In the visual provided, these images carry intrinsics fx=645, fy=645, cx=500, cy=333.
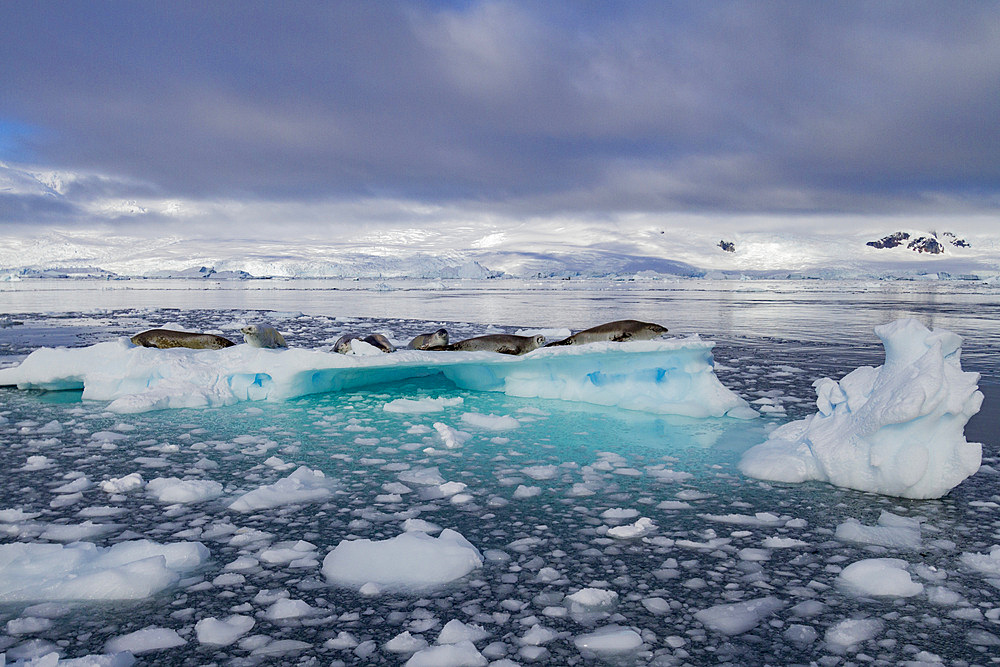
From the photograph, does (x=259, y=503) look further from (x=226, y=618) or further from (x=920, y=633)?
(x=920, y=633)

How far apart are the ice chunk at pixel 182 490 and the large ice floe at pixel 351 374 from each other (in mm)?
2669

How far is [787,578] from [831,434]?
1.77m

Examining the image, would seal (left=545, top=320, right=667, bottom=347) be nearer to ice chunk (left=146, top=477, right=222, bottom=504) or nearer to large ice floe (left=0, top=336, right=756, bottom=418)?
large ice floe (left=0, top=336, right=756, bottom=418)

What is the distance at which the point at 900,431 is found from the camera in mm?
3615

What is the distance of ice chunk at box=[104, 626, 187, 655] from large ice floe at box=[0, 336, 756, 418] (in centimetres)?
433

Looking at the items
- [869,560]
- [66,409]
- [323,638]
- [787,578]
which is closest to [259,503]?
[323,638]

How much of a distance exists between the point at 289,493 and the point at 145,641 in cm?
147

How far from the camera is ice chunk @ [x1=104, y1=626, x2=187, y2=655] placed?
6.59 feet

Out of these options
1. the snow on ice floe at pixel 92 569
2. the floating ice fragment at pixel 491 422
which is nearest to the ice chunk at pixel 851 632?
the snow on ice floe at pixel 92 569

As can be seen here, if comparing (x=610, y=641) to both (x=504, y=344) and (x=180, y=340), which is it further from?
(x=180, y=340)

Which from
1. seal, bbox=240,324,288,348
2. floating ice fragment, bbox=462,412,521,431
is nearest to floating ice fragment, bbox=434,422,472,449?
floating ice fragment, bbox=462,412,521,431

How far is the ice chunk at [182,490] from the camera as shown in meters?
3.47

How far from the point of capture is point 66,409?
601 cm

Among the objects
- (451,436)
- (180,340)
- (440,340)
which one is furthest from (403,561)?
(180,340)
